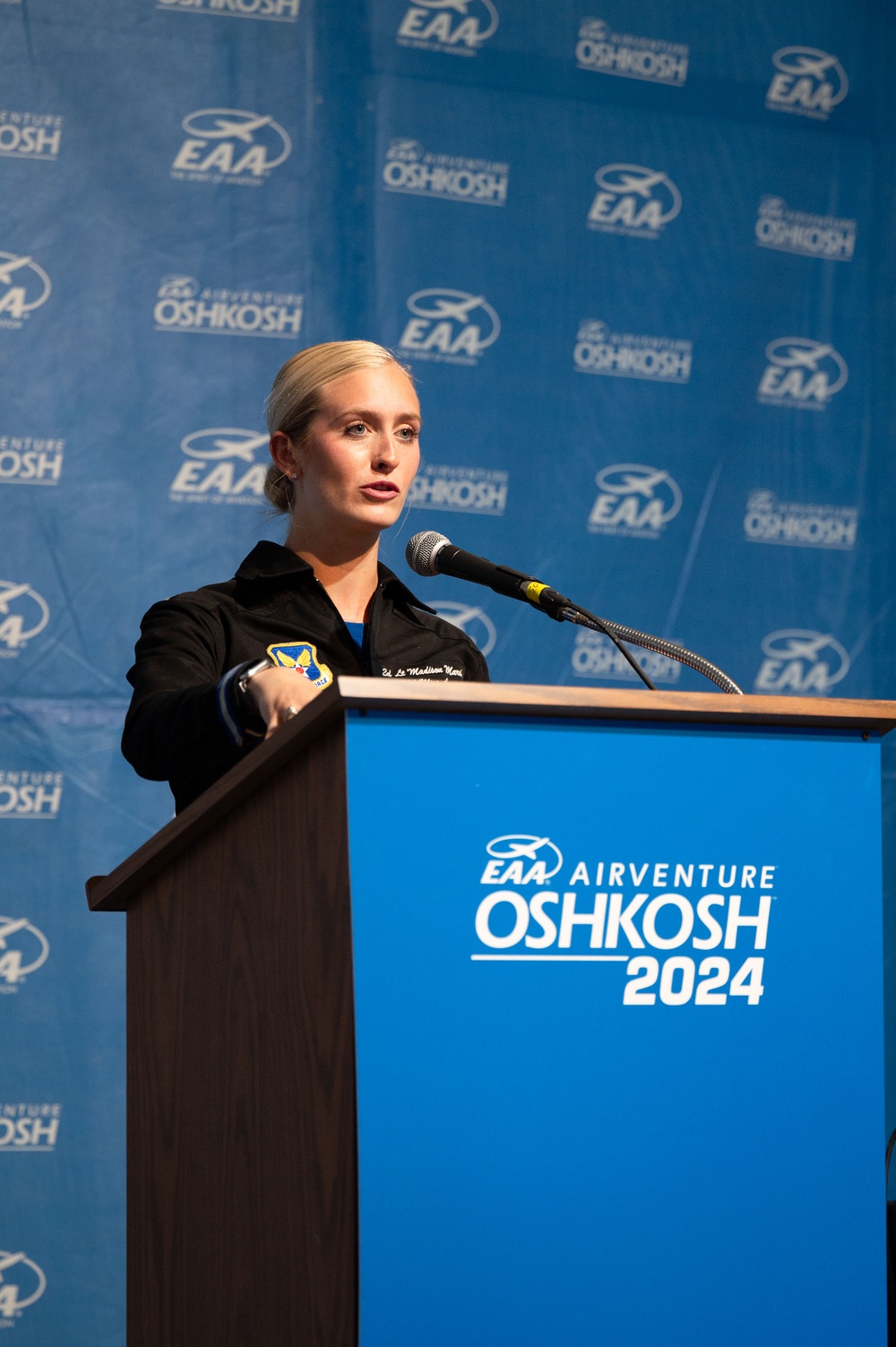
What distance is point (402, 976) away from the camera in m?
0.98

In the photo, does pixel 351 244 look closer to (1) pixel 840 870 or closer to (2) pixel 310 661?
(2) pixel 310 661

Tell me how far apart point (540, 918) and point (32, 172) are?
2.57 meters

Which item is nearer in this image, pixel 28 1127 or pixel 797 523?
pixel 28 1127

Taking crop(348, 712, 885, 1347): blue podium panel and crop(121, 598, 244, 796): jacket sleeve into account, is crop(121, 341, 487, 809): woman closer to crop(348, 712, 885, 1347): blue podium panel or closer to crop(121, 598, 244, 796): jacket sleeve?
crop(121, 598, 244, 796): jacket sleeve

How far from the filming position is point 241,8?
3131 mm

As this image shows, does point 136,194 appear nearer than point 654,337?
Yes

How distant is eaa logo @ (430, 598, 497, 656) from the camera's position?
3.23m

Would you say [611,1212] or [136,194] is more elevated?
[136,194]

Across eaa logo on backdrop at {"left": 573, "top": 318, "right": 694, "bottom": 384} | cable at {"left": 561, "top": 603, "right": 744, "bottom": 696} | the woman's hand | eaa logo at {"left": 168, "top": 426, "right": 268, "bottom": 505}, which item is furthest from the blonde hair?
eaa logo on backdrop at {"left": 573, "top": 318, "right": 694, "bottom": 384}

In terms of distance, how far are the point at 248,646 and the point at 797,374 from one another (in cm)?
222

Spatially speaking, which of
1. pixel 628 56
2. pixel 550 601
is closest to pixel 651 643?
pixel 550 601

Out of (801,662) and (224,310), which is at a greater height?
(224,310)

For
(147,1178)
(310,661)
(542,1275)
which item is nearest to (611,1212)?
(542,1275)

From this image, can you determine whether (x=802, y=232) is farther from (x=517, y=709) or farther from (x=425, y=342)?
(x=517, y=709)
